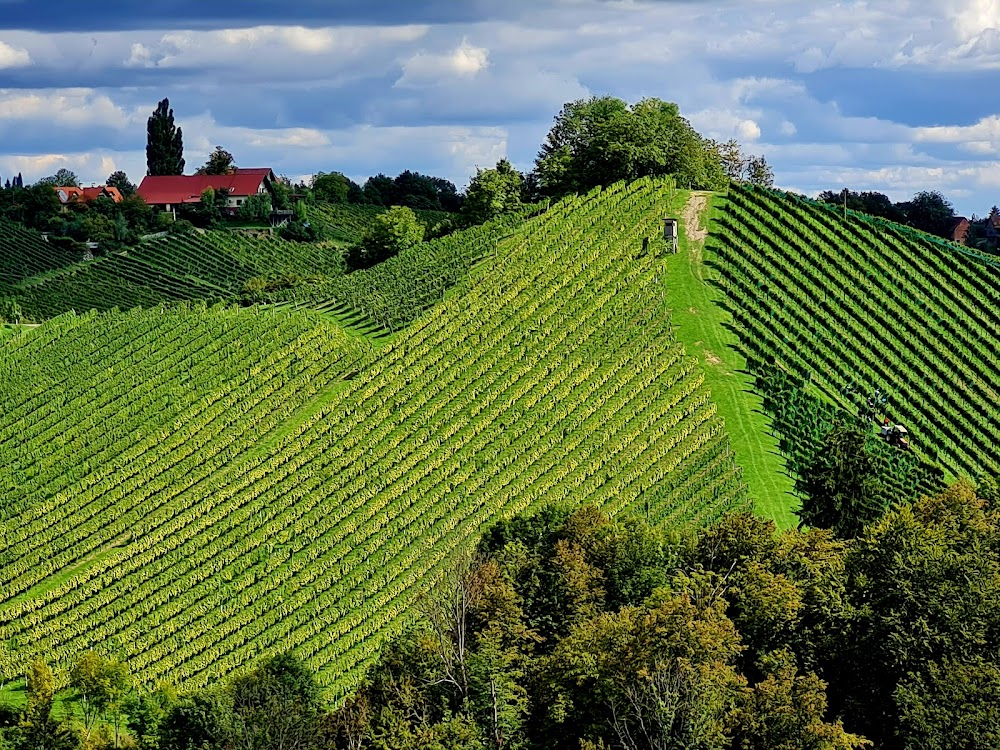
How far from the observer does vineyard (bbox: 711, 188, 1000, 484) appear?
218 feet

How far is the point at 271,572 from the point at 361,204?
99965 millimetres

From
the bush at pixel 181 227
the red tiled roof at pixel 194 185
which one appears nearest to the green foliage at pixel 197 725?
the bush at pixel 181 227

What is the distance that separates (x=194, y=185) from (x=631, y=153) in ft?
205

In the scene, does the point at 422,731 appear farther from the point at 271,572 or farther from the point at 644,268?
the point at 644,268

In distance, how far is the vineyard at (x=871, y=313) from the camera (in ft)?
218

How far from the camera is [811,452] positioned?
60969mm

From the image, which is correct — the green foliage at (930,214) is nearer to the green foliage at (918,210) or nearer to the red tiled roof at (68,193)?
the green foliage at (918,210)

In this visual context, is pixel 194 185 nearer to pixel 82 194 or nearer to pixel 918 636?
pixel 82 194

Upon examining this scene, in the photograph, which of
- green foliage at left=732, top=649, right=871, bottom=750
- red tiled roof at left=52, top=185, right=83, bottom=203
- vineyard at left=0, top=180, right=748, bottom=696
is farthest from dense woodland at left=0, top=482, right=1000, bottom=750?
red tiled roof at left=52, top=185, right=83, bottom=203

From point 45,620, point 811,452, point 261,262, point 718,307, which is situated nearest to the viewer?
point 45,620

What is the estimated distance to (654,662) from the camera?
3634 cm

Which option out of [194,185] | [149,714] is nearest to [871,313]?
[149,714]

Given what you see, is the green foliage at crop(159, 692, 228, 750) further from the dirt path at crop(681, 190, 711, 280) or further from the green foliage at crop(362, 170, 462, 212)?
the green foliage at crop(362, 170, 462, 212)

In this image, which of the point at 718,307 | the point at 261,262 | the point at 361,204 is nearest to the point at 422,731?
the point at 718,307
